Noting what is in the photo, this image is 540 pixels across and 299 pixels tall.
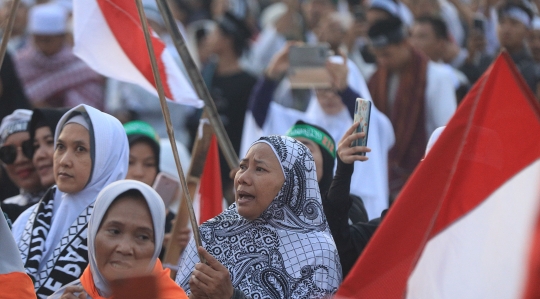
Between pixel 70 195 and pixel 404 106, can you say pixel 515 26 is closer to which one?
pixel 404 106

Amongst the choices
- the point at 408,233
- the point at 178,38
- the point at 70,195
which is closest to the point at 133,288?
the point at 408,233

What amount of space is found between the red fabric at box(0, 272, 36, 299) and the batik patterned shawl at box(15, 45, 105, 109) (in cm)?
499

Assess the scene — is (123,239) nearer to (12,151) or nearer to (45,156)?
(45,156)

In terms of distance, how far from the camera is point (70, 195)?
4.84m

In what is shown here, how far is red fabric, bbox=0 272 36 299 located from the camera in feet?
12.9

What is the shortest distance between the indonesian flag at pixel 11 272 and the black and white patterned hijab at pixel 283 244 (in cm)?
65

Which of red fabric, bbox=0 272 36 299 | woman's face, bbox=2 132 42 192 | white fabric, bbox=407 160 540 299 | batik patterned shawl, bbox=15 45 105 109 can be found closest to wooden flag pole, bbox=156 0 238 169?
woman's face, bbox=2 132 42 192

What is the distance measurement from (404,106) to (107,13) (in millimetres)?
2718

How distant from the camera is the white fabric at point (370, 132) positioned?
6.70 m

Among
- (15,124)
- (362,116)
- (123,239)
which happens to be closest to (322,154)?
(362,116)

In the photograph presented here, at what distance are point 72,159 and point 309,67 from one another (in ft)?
8.09

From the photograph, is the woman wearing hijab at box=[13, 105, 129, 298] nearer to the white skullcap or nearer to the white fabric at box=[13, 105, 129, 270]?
the white fabric at box=[13, 105, 129, 270]

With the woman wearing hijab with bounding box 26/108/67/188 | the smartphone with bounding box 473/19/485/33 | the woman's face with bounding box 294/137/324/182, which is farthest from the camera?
the smartphone with bounding box 473/19/485/33

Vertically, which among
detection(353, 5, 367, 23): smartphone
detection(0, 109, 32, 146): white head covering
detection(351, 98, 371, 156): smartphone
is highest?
detection(351, 98, 371, 156): smartphone
